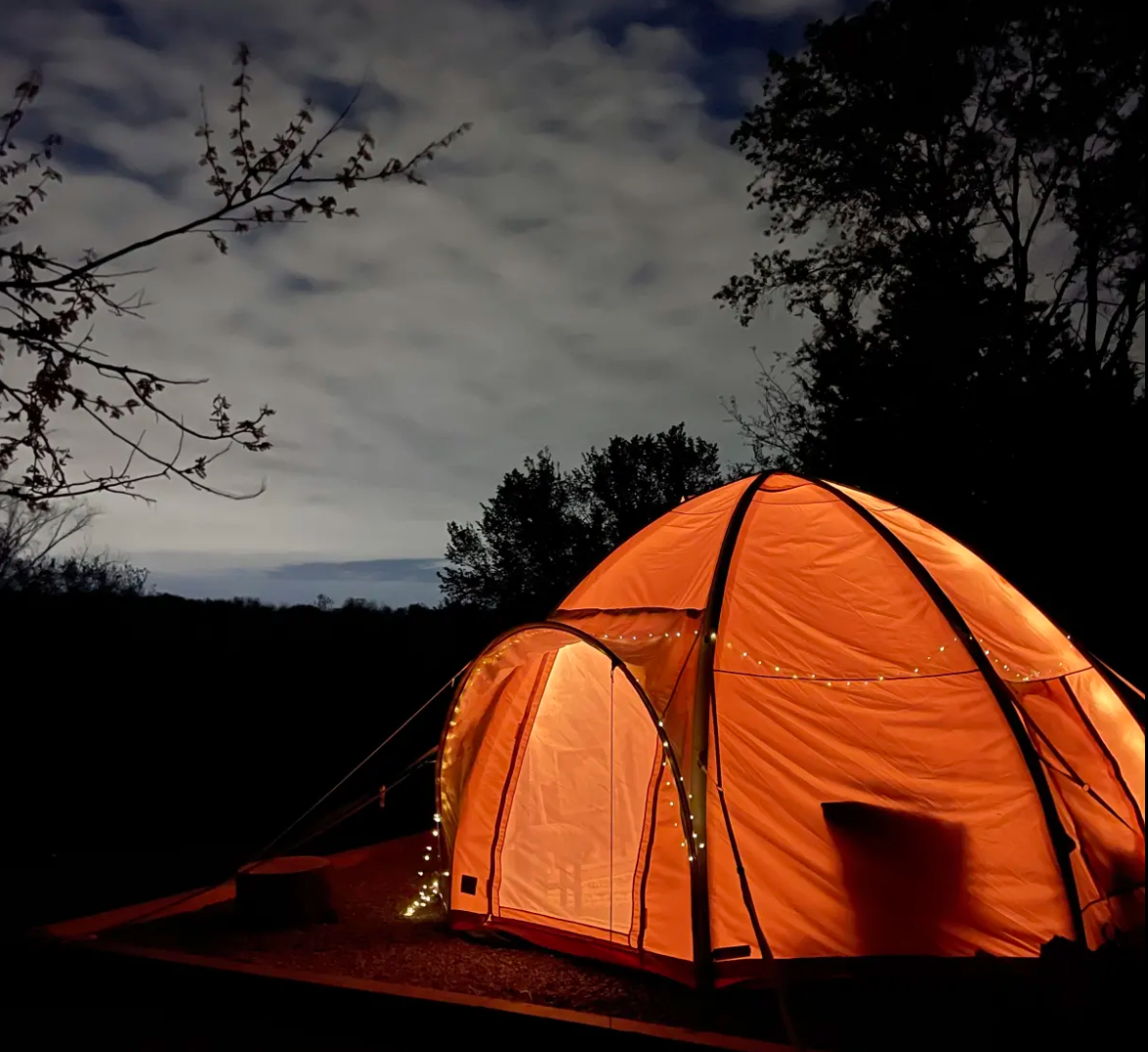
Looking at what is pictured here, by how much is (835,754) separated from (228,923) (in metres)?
3.73

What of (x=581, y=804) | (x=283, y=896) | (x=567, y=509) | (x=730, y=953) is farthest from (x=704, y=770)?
(x=567, y=509)

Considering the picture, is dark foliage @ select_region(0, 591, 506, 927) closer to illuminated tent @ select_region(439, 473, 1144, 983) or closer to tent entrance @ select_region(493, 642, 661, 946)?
tent entrance @ select_region(493, 642, 661, 946)

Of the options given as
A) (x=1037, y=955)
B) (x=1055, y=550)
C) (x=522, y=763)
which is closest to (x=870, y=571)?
(x=1037, y=955)

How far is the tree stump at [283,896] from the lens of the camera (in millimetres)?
5195

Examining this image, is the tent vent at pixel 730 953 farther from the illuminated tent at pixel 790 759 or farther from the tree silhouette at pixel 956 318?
the tree silhouette at pixel 956 318

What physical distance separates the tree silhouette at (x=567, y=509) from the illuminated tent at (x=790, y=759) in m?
21.0

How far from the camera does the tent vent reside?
416 cm

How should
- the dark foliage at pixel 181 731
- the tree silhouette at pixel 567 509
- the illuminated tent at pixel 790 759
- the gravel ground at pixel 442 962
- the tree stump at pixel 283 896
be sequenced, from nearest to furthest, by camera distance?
1. the gravel ground at pixel 442 962
2. the illuminated tent at pixel 790 759
3. the tree stump at pixel 283 896
4. the dark foliage at pixel 181 731
5. the tree silhouette at pixel 567 509

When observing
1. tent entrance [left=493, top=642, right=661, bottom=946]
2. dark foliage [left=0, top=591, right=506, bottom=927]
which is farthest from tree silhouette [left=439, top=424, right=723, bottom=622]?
tent entrance [left=493, top=642, right=661, bottom=946]

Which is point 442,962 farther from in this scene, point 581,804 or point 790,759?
point 790,759

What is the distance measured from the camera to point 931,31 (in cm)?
1172

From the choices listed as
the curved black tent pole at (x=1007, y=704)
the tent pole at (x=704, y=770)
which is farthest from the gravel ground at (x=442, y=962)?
the curved black tent pole at (x=1007, y=704)

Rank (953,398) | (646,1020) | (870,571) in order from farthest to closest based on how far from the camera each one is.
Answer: (953,398) < (870,571) < (646,1020)

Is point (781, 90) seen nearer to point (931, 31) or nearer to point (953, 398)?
point (931, 31)
